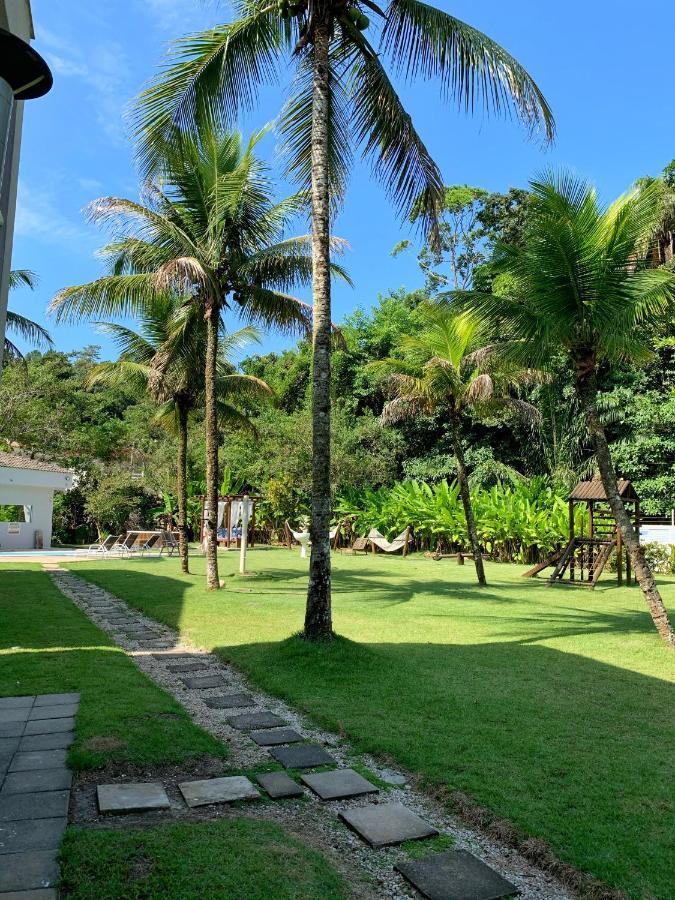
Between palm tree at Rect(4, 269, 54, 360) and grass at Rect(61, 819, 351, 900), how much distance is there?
17.2m

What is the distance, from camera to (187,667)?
6.67m

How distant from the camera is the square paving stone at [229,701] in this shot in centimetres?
537

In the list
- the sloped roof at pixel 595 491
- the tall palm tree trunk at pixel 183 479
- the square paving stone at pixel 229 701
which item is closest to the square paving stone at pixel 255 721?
the square paving stone at pixel 229 701

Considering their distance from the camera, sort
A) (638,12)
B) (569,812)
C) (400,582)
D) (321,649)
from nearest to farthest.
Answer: (569,812)
(321,649)
(638,12)
(400,582)

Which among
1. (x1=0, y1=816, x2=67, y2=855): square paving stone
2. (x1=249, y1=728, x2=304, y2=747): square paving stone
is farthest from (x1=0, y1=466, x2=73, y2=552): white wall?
(x1=0, y1=816, x2=67, y2=855): square paving stone

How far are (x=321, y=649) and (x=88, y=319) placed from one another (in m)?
8.87

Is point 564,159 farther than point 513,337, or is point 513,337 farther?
point 513,337

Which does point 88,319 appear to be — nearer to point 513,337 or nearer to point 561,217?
point 513,337

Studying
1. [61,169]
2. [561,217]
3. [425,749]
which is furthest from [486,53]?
[425,749]

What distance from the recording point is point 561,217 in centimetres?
781

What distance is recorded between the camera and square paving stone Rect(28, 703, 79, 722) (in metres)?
4.81

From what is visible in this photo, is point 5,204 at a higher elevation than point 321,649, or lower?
higher

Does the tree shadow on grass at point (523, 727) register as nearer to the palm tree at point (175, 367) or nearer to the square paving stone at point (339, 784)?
the square paving stone at point (339, 784)

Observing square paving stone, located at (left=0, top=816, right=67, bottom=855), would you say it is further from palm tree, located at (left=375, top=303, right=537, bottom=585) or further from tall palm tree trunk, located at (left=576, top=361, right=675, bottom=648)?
palm tree, located at (left=375, top=303, right=537, bottom=585)
